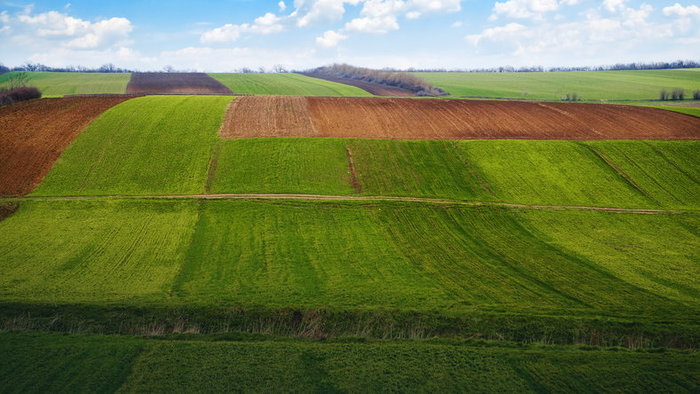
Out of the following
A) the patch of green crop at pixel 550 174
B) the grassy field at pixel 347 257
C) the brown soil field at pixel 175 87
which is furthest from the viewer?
the brown soil field at pixel 175 87

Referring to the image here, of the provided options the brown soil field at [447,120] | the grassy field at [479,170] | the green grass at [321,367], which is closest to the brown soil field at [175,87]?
the brown soil field at [447,120]

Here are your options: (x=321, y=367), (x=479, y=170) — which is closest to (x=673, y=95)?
(x=479, y=170)

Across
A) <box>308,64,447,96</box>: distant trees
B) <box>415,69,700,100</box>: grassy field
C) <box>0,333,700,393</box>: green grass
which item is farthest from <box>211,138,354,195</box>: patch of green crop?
<box>415,69,700,100</box>: grassy field

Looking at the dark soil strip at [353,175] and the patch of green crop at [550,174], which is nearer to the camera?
the patch of green crop at [550,174]

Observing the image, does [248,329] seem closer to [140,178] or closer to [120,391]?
[120,391]

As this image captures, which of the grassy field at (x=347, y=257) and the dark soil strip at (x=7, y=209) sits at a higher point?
the dark soil strip at (x=7, y=209)

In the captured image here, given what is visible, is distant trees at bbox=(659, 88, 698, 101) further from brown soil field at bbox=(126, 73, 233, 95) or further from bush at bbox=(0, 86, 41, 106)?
bush at bbox=(0, 86, 41, 106)

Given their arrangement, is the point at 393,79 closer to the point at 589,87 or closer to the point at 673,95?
the point at 589,87

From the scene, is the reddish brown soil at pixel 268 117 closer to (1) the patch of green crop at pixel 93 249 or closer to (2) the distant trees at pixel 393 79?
(1) the patch of green crop at pixel 93 249
